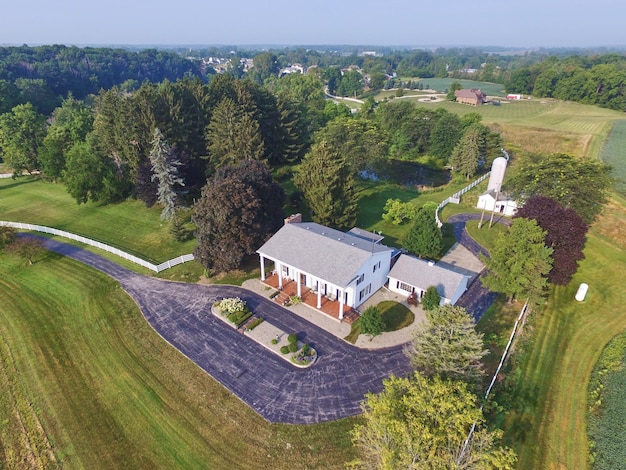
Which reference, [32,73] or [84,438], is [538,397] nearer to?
[84,438]

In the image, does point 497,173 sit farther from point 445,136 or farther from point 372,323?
point 372,323

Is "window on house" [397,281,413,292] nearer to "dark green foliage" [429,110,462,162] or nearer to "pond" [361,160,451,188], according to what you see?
"pond" [361,160,451,188]

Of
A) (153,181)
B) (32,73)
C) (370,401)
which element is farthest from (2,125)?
(32,73)

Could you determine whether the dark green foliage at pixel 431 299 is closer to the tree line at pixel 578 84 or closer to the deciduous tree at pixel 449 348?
the deciduous tree at pixel 449 348

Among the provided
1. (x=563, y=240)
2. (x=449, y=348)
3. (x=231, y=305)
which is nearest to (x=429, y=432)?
(x=449, y=348)

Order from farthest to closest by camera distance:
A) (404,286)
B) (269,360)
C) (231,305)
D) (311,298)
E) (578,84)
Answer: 1. (578,84)
2. (404,286)
3. (311,298)
4. (231,305)
5. (269,360)

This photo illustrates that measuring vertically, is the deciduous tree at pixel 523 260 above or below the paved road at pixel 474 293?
above

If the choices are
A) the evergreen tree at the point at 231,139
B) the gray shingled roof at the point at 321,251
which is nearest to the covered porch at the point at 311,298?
the gray shingled roof at the point at 321,251

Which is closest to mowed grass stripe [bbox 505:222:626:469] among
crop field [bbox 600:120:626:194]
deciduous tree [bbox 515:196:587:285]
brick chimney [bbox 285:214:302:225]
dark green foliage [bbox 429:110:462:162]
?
deciduous tree [bbox 515:196:587:285]
